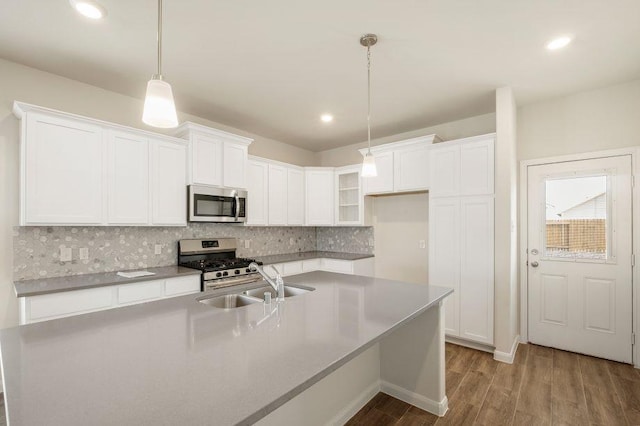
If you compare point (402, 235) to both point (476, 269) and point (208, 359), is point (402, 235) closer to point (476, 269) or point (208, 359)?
point (476, 269)

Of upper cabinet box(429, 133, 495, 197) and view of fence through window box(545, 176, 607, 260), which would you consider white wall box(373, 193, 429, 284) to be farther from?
view of fence through window box(545, 176, 607, 260)

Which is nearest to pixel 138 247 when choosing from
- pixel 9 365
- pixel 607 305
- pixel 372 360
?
pixel 9 365

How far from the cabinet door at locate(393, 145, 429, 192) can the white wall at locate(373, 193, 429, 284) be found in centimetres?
39

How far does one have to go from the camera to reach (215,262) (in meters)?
3.60

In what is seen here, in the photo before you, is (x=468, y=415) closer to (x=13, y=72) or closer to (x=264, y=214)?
(x=264, y=214)

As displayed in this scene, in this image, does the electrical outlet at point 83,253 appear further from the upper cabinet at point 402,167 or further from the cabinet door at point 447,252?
the cabinet door at point 447,252

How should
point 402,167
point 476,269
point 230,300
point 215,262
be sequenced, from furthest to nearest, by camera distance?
point 402,167, point 215,262, point 476,269, point 230,300

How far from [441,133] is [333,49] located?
2.34m

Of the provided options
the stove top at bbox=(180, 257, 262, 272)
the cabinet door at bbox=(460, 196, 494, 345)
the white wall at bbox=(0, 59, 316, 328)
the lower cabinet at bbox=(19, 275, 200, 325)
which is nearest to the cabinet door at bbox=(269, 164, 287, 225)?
the stove top at bbox=(180, 257, 262, 272)

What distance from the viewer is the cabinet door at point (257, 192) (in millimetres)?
4188

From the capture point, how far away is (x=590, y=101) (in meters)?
3.22

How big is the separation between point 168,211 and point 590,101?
4.54 metres

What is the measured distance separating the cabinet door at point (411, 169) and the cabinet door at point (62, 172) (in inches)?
131

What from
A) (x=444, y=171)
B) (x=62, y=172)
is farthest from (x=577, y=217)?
(x=62, y=172)
